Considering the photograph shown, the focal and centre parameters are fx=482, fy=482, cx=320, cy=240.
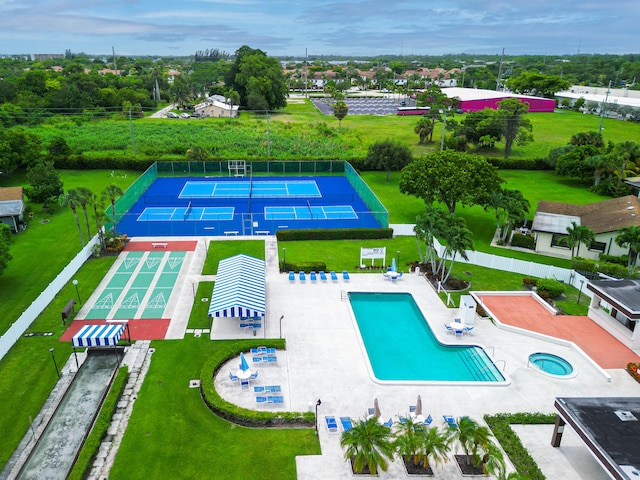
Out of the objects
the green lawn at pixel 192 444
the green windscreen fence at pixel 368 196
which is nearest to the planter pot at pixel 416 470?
the green lawn at pixel 192 444

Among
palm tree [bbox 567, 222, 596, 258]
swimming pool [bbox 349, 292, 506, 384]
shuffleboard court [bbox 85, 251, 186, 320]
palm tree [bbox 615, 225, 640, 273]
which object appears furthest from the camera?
palm tree [bbox 567, 222, 596, 258]

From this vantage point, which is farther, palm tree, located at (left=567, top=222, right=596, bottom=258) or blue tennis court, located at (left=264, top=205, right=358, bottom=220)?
blue tennis court, located at (left=264, top=205, right=358, bottom=220)

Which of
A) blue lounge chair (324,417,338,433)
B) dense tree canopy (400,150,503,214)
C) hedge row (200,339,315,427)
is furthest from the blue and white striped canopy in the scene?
dense tree canopy (400,150,503,214)

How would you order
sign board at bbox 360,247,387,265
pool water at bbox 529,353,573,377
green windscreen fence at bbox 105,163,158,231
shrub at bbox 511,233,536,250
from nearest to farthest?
pool water at bbox 529,353,573,377
sign board at bbox 360,247,387,265
shrub at bbox 511,233,536,250
green windscreen fence at bbox 105,163,158,231

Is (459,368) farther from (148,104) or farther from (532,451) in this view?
(148,104)

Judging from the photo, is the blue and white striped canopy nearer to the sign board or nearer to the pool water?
the sign board

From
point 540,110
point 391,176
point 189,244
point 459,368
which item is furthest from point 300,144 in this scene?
point 540,110

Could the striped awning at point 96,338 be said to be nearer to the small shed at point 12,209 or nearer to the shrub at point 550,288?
the small shed at point 12,209
